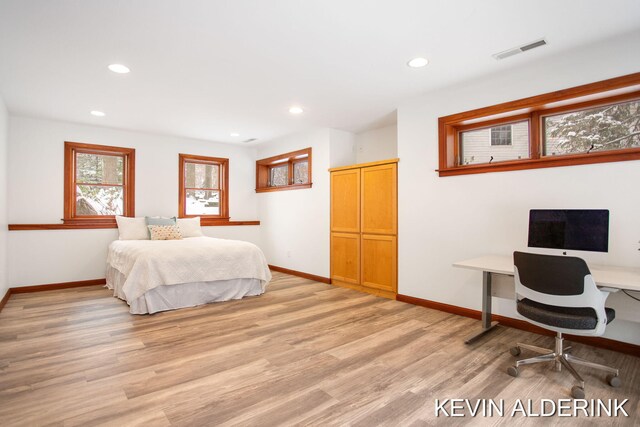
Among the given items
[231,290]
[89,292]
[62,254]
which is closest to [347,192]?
[231,290]

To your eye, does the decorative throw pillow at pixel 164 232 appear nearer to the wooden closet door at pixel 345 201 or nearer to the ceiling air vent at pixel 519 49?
the wooden closet door at pixel 345 201

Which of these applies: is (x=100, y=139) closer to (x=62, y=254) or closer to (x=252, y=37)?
(x=62, y=254)

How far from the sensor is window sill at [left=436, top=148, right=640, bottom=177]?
2.67 m

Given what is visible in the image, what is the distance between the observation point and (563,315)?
2.17 metres

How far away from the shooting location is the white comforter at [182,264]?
12.4ft

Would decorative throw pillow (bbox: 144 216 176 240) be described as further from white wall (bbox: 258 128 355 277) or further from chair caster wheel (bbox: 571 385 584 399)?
chair caster wheel (bbox: 571 385 584 399)

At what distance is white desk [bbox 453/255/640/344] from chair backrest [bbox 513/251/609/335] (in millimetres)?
99

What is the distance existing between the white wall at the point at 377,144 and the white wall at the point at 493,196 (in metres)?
0.90

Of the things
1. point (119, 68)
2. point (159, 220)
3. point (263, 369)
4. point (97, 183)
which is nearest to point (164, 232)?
point (159, 220)

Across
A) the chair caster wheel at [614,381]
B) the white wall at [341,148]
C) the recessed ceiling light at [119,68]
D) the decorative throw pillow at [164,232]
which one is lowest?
the chair caster wheel at [614,381]

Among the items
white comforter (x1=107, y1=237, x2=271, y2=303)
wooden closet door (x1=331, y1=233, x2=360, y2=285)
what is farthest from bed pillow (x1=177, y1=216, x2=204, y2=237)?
wooden closet door (x1=331, y1=233, x2=360, y2=285)

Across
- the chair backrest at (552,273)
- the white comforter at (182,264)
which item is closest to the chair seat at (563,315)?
the chair backrest at (552,273)

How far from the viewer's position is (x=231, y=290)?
14.5 feet

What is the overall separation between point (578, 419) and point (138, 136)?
21.4 ft
